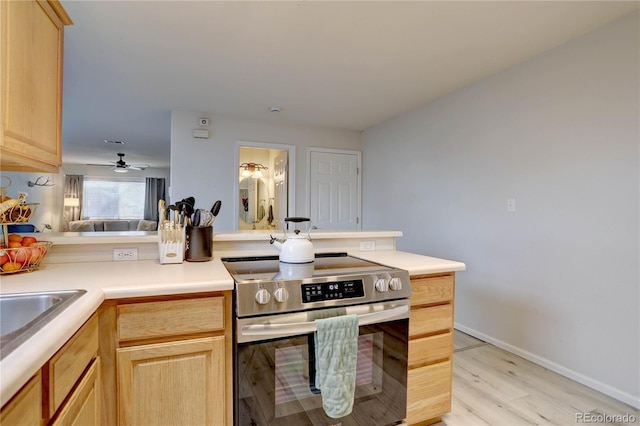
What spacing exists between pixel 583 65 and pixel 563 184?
81 cm

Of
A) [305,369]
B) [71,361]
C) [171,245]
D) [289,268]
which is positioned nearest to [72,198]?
[171,245]

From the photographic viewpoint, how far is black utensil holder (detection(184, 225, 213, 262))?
1575mm

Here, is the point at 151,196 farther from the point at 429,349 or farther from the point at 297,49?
the point at 429,349

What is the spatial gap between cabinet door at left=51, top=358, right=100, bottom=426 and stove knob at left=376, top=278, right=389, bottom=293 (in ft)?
3.51

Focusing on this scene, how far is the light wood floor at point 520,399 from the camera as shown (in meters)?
1.73

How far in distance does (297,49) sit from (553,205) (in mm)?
2202

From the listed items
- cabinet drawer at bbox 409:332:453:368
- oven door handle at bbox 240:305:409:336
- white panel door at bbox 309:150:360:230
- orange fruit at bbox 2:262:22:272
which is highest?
white panel door at bbox 309:150:360:230

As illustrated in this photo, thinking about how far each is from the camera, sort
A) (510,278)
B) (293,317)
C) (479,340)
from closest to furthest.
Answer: (293,317), (510,278), (479,340)

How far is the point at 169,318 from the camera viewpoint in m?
1.15

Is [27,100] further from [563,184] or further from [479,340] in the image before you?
[479,340]

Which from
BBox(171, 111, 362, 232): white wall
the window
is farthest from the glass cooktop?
the window

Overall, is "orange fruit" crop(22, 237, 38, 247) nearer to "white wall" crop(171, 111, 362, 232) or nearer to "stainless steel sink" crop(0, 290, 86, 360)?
"stainless steel sink" crop(0, 290, 86, 360)

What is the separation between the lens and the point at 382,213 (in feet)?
14.0

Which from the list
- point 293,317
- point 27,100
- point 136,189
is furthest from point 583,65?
point 136,189
